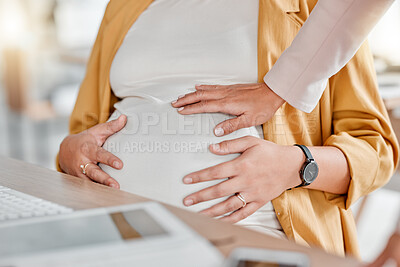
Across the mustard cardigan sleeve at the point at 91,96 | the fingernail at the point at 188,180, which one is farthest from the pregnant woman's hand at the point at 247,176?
the mustard cardigan sleeve at the point at 91,96

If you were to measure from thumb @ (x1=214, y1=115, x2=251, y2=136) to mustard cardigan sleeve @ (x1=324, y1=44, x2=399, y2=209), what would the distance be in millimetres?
186

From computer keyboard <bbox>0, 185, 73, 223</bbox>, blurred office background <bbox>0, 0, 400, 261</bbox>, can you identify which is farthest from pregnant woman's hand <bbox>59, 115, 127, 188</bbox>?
blurred office background <bbox>0, 0, 400, 261</bbox>

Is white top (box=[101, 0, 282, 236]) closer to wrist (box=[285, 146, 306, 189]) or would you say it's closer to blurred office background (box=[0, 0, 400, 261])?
wrist (box=[285, 146, 306, 189])

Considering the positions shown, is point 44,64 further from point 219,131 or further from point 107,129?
point 219,131

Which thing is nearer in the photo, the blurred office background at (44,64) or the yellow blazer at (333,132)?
the yellow blazer at (333,132)

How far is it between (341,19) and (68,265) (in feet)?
1.97

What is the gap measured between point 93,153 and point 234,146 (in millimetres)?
305

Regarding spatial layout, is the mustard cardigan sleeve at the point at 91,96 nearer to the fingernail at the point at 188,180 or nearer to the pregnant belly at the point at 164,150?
the pregnant belly at the point at 164,150

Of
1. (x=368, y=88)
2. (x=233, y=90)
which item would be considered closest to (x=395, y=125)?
(x=368, y=88)

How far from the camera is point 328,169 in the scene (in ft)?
2.93

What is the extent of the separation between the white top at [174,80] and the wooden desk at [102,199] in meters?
0.17

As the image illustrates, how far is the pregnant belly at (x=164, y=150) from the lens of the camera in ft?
2.83

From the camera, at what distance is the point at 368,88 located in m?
0.97

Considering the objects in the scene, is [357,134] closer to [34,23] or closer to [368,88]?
[368,88]
